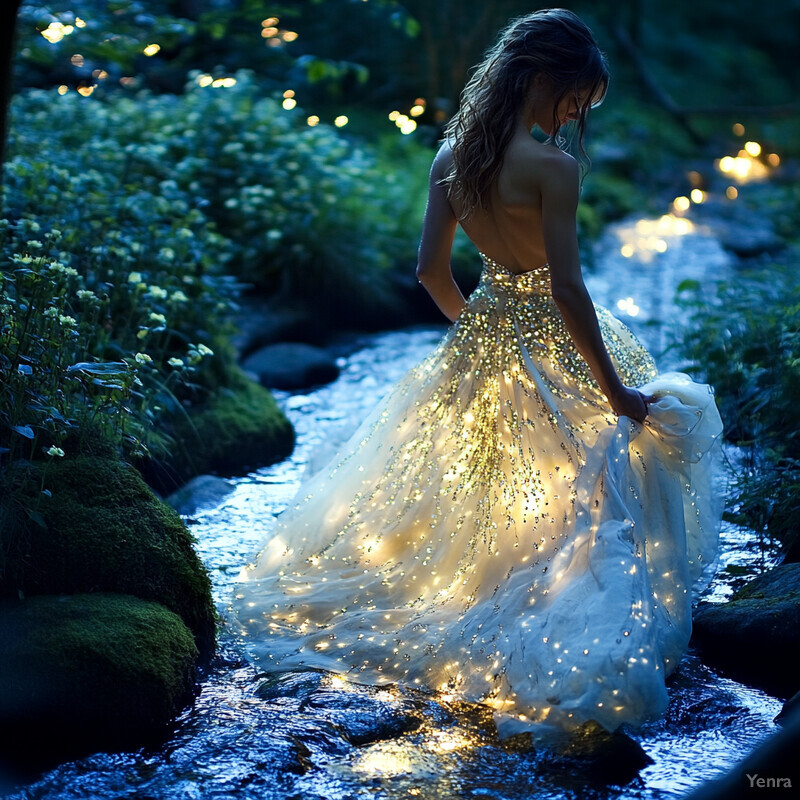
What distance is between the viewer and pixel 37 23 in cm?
562

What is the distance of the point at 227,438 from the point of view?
4.76 meters

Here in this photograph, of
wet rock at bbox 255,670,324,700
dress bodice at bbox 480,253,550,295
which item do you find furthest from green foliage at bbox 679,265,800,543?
wet rock at bbox 255,670,324,700

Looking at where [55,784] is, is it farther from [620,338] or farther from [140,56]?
[140,56]

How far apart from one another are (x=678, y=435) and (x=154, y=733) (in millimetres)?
1742

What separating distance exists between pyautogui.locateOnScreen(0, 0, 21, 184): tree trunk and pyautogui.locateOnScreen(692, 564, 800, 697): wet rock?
8.06 feet

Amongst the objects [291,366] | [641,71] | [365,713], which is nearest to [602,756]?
[365,713]

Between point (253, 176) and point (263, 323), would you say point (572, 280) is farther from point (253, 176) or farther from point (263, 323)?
A: point (253, 176)

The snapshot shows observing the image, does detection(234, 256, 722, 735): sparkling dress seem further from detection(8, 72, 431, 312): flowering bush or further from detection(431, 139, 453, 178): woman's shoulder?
detection(8, 72, 431, 312): flowering bush

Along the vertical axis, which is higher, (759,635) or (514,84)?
(514,84)

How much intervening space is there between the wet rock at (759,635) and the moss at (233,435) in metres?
2.46

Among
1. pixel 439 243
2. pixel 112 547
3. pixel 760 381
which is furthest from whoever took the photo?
pixel 760 381

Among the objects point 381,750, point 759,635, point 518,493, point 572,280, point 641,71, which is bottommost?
point 381,750

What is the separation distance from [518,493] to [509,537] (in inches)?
5.6

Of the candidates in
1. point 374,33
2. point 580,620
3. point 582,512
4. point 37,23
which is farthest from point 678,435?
point 374,33
